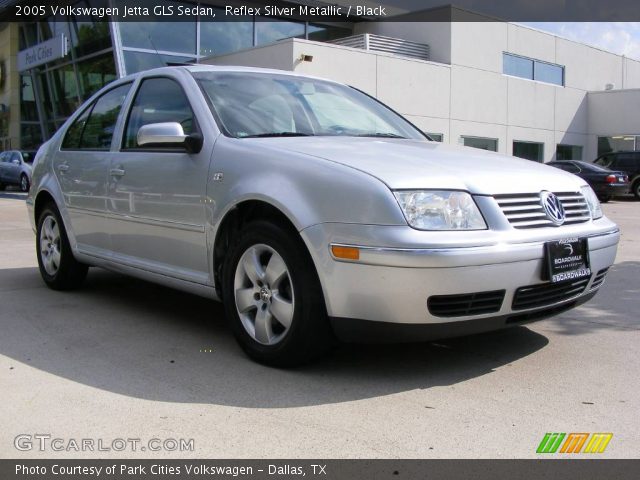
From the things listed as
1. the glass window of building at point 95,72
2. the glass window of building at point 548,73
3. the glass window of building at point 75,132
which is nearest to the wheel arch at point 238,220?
the glass window of building at point 75,132

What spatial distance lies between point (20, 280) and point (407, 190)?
174 inches

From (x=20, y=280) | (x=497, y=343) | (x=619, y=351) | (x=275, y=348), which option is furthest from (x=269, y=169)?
(x=20, y=280)

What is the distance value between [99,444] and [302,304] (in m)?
1.15

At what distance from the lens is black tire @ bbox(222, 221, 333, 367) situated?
3480 mm

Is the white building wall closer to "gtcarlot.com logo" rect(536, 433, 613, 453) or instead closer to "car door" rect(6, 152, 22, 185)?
"car door" rect(6, 152, 22, 185)

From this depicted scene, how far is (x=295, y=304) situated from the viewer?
11.5ft

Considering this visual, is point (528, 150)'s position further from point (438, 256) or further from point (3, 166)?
point (438, 256)

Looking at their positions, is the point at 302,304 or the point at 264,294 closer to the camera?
the point at 302,304

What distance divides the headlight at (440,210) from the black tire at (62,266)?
339 cm

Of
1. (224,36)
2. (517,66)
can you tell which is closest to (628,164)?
(517,66)

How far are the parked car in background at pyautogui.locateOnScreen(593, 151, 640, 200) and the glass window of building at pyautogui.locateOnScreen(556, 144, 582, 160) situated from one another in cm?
469

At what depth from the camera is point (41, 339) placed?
4379 mm

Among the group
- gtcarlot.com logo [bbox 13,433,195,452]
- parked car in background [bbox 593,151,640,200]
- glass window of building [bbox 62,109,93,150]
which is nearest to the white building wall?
parked car in background [bbox 593,151,640,200]

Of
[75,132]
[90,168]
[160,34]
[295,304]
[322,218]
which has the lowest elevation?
[295,304]
